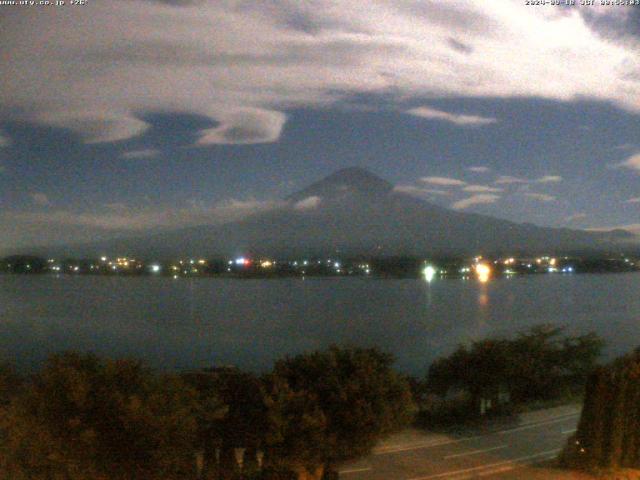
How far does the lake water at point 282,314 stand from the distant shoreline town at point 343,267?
2.99 ft

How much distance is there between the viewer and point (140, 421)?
257 inches

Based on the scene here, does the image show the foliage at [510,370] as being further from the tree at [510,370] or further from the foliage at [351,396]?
the foliage at [351,396]

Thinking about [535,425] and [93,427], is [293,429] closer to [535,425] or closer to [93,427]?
[93,427]

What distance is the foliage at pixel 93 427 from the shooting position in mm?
6344

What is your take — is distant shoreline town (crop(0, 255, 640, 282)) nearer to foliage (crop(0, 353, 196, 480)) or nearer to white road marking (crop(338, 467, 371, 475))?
white road marking (crop(338, 467, 371, 475))

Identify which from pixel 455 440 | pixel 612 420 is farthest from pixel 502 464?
pixel 455 440

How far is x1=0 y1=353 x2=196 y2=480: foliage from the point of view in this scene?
20.8ft

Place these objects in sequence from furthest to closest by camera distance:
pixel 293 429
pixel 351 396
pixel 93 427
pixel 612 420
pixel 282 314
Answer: pixel 282 314, pixel 612 420, pixel 351 396, pixel 293 429, pixel 93 427

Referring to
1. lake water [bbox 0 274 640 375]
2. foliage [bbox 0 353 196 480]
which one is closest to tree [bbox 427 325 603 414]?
lake water [bbox 0 274 640 375]

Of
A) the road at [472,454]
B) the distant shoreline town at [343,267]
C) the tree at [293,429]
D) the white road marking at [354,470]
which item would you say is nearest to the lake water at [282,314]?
the distant shoreline town at [343,267]

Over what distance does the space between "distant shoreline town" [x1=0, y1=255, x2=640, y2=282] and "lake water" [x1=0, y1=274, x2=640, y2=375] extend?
0.91m

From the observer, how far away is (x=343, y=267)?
6631 cm

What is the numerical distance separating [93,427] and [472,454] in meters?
7.71

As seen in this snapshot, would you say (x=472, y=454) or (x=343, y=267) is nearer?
Answer: (x=472, y=454)
